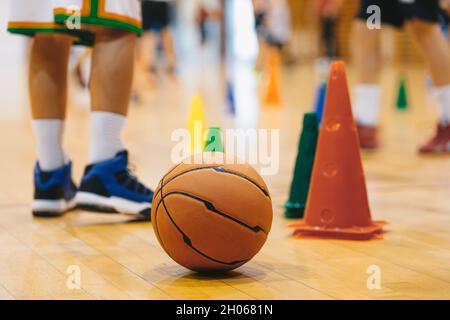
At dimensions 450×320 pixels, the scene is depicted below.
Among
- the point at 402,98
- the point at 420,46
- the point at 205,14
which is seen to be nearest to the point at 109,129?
the point at 420,46

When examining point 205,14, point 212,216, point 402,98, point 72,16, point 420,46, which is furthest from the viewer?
point 205,14

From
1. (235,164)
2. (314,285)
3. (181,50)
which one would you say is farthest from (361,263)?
(181,50)

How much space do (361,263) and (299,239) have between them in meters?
0.40

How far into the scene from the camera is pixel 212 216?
2.20 m

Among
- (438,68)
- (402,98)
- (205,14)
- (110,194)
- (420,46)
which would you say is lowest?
(110,194)

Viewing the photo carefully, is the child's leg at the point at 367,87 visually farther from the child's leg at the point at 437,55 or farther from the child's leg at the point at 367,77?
the child's leg at the point at 437,55

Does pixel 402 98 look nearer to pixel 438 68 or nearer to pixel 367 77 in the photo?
pixel 367 77

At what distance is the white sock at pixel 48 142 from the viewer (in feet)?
10.5

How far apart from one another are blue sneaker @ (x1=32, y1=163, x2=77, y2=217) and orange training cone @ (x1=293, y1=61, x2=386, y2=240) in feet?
3.15

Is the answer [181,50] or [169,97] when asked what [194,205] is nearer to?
[169,97]

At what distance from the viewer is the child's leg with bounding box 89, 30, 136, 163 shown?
10.0 feet

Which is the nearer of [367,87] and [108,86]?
[108,86]

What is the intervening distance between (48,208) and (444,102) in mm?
2802

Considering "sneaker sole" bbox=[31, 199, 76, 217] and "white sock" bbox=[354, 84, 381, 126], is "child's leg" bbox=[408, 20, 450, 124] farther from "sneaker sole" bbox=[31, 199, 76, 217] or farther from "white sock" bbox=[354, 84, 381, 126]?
"sneaker sole" bbox=[31, 199, 76, 217]
